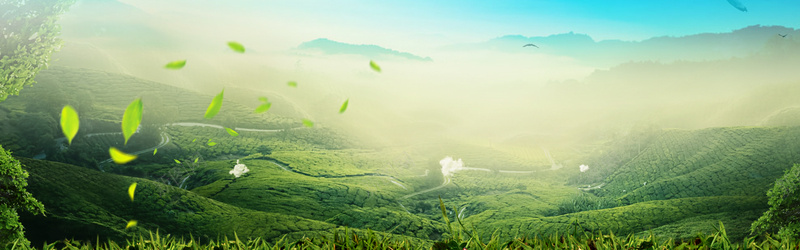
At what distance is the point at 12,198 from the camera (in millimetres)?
5148

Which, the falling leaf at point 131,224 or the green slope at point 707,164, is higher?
the green slope at point 707,164

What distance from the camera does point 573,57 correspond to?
29.8 ft

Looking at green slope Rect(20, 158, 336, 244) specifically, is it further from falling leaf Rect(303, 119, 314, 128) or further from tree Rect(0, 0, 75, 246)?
falling leaf Rect(303, 119, 314, 128)

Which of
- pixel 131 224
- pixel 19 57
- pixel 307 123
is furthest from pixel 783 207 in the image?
pixel 19 57

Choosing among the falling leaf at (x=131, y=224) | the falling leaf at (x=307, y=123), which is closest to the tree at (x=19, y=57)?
the falling leaf at (x=131, y=224)

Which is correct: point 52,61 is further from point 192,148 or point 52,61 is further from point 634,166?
point 634,166

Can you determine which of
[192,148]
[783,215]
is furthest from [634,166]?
[192,148]

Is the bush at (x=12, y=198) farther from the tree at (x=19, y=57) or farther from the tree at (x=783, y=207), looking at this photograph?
the tree at (x=783, y=207)

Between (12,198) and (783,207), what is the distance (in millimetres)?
10701

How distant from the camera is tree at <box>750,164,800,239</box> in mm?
6324

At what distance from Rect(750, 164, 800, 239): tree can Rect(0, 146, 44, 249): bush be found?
9972 millimetres

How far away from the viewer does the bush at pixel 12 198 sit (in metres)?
4.99

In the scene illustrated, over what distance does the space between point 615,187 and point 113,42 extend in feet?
33.5

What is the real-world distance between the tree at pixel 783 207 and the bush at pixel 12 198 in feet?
32.7
